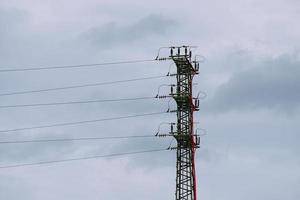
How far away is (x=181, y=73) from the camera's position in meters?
156

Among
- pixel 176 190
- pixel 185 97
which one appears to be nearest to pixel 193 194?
pixel 176 190

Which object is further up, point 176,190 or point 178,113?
point 178,113

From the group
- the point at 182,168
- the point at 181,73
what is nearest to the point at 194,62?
the point at 181,73

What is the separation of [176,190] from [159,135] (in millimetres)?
7584

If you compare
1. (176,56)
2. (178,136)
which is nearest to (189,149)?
(178,136)

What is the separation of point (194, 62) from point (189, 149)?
1077 centimetres

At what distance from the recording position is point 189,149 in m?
154

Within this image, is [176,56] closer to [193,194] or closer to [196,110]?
[196,110]

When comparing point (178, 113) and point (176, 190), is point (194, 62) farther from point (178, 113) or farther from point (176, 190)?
point (176, 190)

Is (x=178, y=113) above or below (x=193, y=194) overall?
above

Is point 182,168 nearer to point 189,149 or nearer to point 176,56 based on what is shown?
point 189,149

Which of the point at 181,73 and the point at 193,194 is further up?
the point at 181,73

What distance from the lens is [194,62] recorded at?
155750mm

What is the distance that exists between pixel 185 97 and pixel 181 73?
3105 mm
